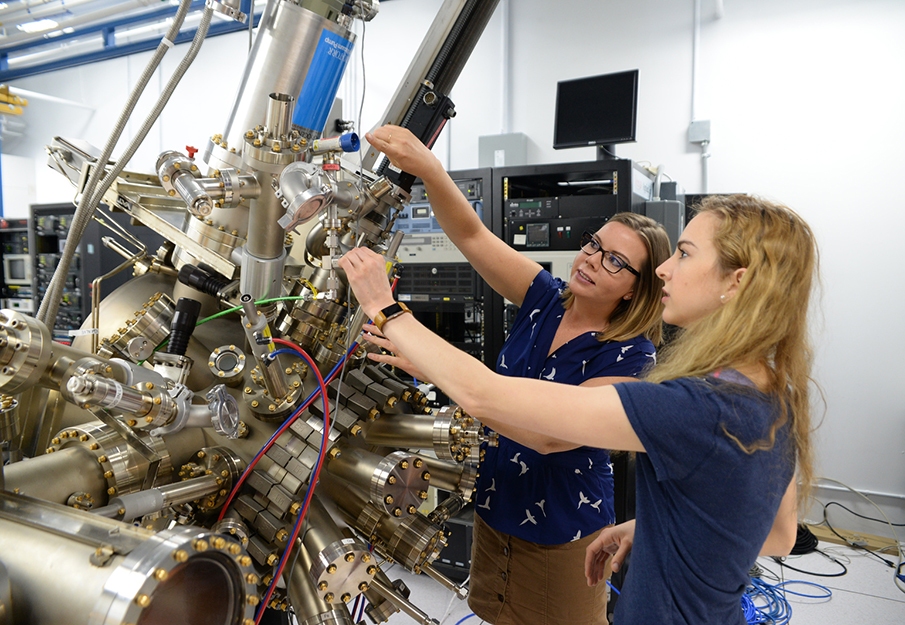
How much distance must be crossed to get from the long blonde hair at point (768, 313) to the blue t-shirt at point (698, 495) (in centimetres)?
6

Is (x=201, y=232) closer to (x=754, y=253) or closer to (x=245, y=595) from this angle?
(x=245, y=595)

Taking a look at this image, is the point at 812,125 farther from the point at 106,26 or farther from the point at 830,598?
the point at 106,26

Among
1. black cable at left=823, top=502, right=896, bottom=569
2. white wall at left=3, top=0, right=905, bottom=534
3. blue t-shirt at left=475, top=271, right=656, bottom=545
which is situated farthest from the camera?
white wall at left=3, top=0, right=905, bottom=534

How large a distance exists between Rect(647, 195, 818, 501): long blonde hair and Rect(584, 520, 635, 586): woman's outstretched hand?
1.16 feet

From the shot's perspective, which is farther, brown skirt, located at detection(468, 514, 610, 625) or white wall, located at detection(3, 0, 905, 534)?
white wall, located at detection(3, 0, 905, 534)

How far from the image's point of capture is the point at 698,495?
82cm

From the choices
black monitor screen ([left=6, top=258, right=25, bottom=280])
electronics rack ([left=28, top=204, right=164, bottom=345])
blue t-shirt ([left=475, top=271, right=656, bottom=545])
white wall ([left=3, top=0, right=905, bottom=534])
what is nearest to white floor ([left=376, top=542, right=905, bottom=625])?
white wall ([left=3, top=0, right=905, bottom=534])

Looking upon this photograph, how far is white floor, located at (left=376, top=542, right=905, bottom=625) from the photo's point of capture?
247 cm

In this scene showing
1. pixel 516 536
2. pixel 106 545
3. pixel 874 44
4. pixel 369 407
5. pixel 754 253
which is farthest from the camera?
pixel 874 44

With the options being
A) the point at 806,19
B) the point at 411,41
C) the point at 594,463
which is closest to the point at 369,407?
the point at 594,463

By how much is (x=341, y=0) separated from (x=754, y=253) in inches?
35.6

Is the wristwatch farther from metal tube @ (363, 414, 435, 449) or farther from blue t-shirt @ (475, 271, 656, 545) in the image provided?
blue t-shirt @ (475, 271, 656, 545)

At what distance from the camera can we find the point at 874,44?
3299 mm

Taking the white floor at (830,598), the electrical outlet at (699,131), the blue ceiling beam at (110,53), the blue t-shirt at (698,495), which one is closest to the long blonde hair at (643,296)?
the blue t-shirt at (698,495)
